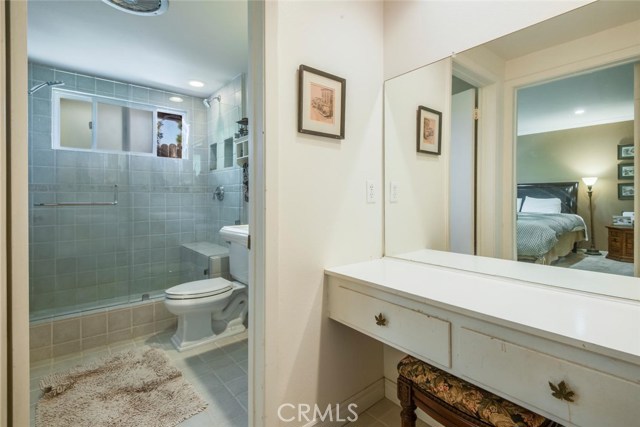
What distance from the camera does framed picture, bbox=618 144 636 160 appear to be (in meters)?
0.94

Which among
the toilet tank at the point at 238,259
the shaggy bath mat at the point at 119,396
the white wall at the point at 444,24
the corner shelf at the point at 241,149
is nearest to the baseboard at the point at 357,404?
the shaggy bath mat at the point at 119,396

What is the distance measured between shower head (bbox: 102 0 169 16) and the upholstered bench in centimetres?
239

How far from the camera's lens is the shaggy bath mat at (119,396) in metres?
1.48

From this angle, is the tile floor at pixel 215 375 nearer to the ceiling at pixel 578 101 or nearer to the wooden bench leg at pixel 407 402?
the wooden bench leg at pixel 407 402

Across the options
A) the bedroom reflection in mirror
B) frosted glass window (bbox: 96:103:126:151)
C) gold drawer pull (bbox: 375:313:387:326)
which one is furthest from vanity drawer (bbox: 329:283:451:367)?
frosted glass window (bbox: 96:103:126:151)

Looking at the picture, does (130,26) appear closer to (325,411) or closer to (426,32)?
(426,32)

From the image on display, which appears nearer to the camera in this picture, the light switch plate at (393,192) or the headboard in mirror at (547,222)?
the headboard in mirror at (547,222)

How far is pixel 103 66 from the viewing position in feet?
8.87

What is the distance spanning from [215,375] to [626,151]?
89.1 inches

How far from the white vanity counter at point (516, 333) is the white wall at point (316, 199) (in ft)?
0.62

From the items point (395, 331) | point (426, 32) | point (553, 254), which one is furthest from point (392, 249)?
point (426, 32)

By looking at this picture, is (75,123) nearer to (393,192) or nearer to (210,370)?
(210,370)

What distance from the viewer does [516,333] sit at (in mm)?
787

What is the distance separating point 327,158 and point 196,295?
1.55 m
